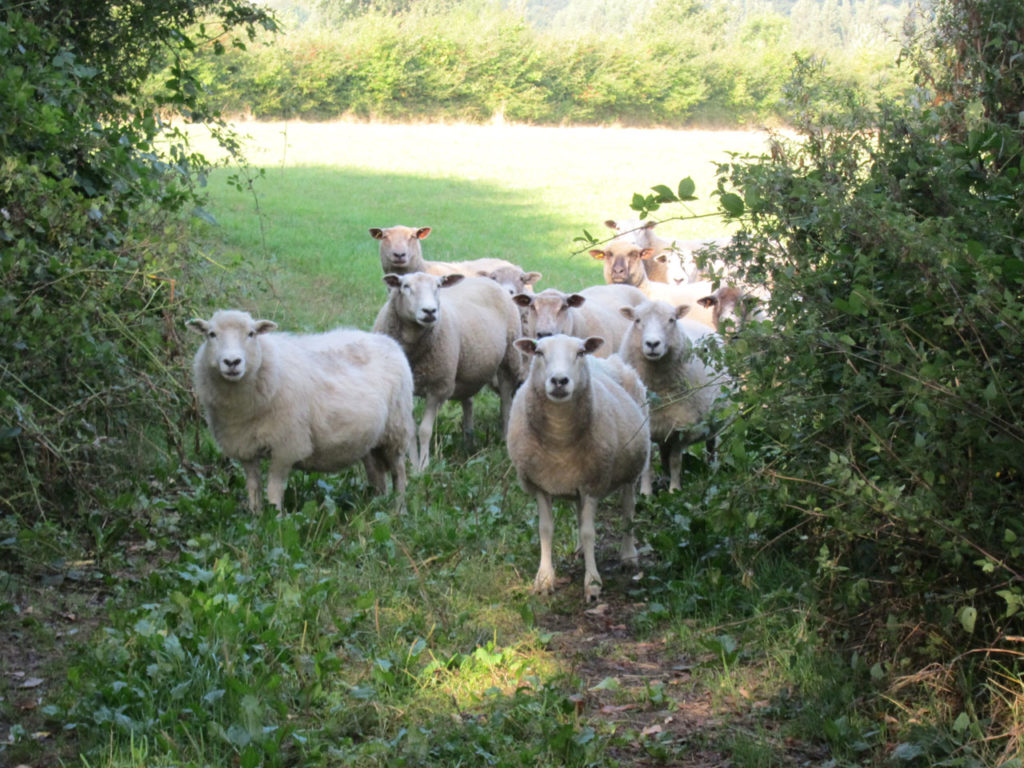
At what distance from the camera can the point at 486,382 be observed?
429 inches

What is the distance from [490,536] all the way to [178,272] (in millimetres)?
2508

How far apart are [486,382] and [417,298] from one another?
1.35 metres

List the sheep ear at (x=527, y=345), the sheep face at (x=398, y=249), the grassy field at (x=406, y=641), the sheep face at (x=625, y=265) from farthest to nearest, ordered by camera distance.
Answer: the sheep face at (x=625, y=265) < the sheep face at (x=398, y=249) < the sheep ear at (x=527, y=345) < the grassy field at (x=406, y=641)

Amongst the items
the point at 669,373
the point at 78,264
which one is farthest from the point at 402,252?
the point at 78,264

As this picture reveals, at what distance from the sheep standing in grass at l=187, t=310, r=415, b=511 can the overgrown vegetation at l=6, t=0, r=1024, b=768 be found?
37 cm

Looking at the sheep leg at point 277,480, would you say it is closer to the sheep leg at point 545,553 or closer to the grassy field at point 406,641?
the grassy field at point 406,641

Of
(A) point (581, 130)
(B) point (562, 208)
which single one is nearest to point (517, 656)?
(B) point (562, 208)

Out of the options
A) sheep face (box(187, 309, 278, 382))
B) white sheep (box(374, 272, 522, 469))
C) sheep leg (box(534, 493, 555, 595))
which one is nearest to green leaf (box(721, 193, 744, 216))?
sheep leg (box(534, 493, 555, 595))

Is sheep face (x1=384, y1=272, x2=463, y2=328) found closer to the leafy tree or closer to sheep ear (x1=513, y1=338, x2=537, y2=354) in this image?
the leafy tree

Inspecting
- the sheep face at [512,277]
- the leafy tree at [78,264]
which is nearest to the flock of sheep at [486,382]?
the leafy tree at [78,264]

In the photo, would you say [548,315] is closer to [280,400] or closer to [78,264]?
[280,400]

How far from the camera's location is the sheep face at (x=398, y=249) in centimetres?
1253

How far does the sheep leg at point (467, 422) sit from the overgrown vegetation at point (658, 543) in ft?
10.3

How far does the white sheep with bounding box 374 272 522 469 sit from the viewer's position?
392 inches
